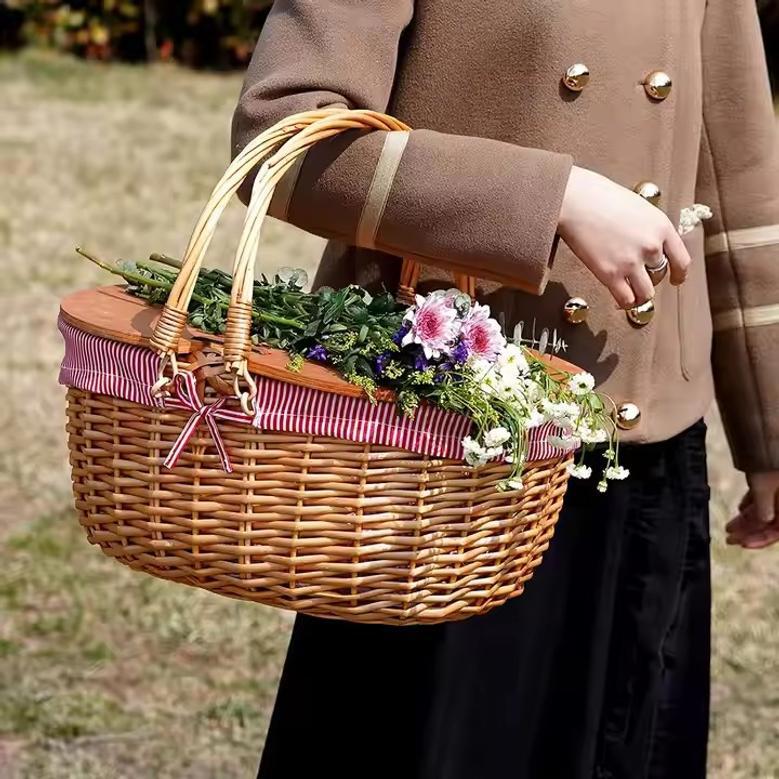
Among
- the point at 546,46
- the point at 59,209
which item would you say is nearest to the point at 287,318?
the point at 546,46

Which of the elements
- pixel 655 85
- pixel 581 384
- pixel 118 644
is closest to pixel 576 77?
pixel 655 85

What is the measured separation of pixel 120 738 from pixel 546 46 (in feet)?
6.38

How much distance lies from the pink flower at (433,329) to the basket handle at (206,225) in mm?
204

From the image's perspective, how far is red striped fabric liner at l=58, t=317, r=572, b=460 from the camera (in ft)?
4.42

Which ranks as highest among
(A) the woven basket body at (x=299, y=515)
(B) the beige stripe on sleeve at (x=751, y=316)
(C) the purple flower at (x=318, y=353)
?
(C) the purple flower at (x=318, y=353)

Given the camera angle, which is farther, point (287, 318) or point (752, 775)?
point (752, 775)

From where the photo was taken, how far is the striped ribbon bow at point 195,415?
134cm

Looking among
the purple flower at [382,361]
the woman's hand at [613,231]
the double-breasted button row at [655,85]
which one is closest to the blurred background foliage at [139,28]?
the double-breasted button row at [655,85]

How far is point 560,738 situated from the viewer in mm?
1872

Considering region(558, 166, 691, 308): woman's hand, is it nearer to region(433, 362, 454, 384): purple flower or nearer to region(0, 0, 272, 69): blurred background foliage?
region(433, 362, 454, 384): purple flower

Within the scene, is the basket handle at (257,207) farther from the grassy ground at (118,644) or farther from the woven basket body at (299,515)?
the grassy ground at (118,644)

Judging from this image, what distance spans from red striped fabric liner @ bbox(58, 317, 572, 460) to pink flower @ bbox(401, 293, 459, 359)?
6cm

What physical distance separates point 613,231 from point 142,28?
33.9 ft

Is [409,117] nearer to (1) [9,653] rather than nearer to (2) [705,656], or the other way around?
(2) [705,656]
